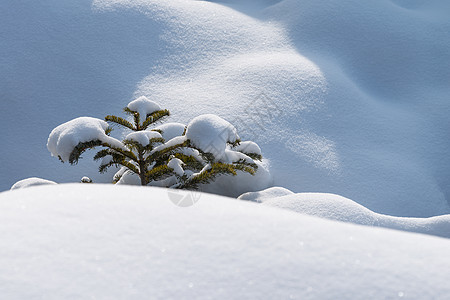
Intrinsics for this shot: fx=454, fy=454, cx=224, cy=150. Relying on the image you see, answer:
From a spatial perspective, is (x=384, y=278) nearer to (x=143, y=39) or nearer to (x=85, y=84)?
(x=85, y=84)

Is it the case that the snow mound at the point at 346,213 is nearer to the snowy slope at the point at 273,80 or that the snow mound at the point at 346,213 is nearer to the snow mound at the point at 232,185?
the snow mound at the point at 232,185

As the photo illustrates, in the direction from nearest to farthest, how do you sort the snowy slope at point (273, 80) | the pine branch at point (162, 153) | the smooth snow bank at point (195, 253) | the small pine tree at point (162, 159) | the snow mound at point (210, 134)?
the smooth snow bank at point (195, 253)
the snow mound at point (210, 134)
the small pine tree at point (162, 159)
the pine branch at point (162, 153)
the snowy slope at point (273, 80)

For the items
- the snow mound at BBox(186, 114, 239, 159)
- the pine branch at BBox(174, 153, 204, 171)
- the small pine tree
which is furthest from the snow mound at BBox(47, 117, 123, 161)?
the snow mound at BBox(186, 114, 239, 159)

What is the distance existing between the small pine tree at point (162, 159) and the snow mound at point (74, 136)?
3cm

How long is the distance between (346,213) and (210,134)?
1.09 meters

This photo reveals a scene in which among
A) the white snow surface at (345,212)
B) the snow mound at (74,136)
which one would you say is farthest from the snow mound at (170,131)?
the white snow surface at (345,212)

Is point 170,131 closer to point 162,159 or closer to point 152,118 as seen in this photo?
point 152,118

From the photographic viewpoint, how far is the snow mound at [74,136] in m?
3.12

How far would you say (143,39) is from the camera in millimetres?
6477

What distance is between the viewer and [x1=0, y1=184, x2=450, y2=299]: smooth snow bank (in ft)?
4.51

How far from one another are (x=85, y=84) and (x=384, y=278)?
16.0ft

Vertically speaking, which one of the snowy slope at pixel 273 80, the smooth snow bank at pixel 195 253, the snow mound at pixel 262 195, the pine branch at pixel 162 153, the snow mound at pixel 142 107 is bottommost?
the smooth snow bank at pixel 195 253

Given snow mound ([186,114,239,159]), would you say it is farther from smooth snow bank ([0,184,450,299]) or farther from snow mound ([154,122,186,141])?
smooth snow bank ([0,184,450,299])

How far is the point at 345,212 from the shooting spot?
125 inches
